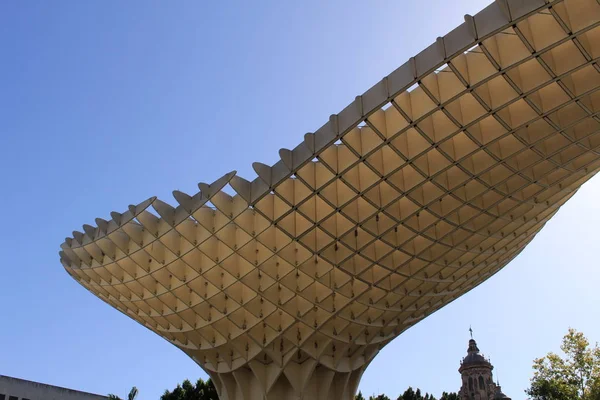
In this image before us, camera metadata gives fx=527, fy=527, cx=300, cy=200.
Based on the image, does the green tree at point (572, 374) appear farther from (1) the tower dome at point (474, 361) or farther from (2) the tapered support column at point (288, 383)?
(1) the tower dome at point (474, 361)

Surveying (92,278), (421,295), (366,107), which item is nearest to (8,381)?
(92,278)

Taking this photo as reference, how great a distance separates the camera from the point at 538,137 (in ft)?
95.8

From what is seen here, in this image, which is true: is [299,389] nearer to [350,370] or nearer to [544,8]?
[350,370]

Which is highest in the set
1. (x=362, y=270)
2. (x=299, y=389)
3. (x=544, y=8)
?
(x=544, y=8)

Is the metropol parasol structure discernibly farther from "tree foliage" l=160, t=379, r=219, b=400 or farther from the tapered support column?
"tree foliage" l=160, t=379, r=219, b=400

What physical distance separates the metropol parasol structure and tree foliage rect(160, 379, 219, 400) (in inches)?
686

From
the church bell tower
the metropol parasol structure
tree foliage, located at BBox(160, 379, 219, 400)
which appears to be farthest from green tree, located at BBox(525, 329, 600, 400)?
the church bell tower

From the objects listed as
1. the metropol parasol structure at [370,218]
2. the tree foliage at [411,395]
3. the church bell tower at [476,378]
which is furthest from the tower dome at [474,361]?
the metropol parasol structure at [370,218]

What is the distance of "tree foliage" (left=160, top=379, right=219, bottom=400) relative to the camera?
61.8 meters

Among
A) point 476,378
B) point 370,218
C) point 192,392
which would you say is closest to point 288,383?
point 370,218

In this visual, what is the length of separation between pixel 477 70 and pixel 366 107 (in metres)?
5.70

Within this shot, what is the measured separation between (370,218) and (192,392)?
40.5m

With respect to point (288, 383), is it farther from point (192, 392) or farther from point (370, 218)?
point (192, 392)

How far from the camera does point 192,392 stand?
63031mm
